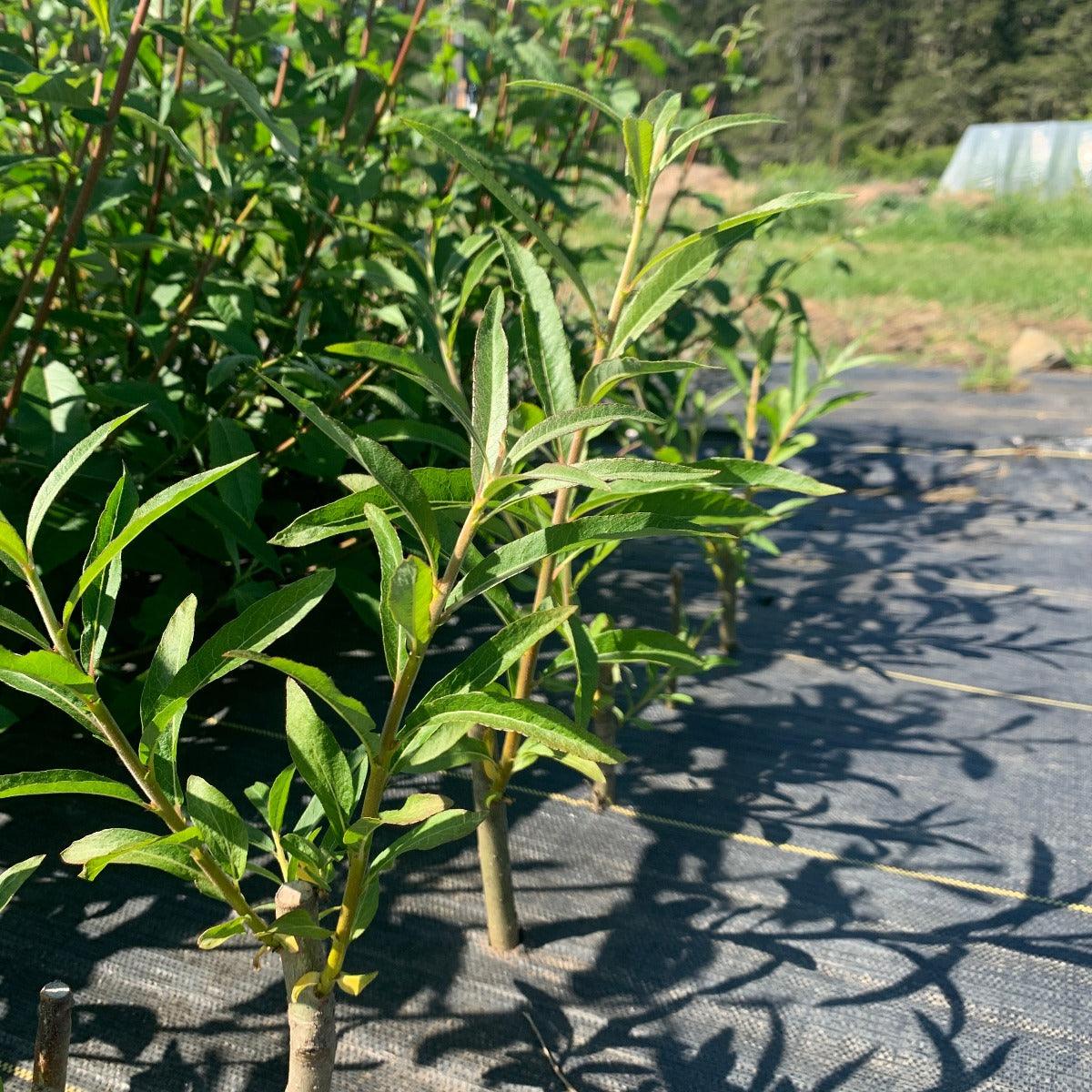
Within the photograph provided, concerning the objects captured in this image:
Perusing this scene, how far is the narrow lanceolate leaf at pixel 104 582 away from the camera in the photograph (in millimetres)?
649

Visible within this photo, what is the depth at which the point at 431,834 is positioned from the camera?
72 cm

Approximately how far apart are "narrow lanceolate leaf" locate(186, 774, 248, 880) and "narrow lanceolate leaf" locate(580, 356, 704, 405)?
389mm

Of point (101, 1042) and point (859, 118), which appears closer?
point (101, 1042)

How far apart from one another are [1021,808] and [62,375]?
135cm

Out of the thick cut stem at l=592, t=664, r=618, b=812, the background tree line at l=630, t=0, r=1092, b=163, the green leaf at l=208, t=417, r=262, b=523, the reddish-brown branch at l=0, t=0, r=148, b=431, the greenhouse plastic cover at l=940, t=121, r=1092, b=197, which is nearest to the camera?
the reddish-brown branch at l=0, t=0, r=148, b=431

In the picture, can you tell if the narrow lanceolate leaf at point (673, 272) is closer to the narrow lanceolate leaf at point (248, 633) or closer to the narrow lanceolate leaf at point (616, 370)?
the narrow lanceolate leaf at point (616, 370)

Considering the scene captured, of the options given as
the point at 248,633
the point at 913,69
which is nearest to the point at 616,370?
the point at 248,633

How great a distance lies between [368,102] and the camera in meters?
1.46

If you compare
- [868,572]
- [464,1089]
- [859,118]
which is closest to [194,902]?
[464,1089]

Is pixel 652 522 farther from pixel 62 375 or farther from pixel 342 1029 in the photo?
pixel 62 375

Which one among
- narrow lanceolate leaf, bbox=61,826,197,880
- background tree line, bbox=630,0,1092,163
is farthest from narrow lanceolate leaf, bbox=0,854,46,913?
background tree line, bbox=630,0,1092,163

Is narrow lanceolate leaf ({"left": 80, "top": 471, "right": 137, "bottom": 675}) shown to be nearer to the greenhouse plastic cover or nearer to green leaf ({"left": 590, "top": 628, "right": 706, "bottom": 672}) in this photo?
green leaf ({"left": 590, "top": 628, "right": 706, "bottom": 672})

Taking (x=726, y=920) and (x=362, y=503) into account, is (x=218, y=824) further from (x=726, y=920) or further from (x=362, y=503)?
(x=726, y=920)

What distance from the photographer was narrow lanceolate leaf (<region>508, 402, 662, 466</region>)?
22.6 inches
